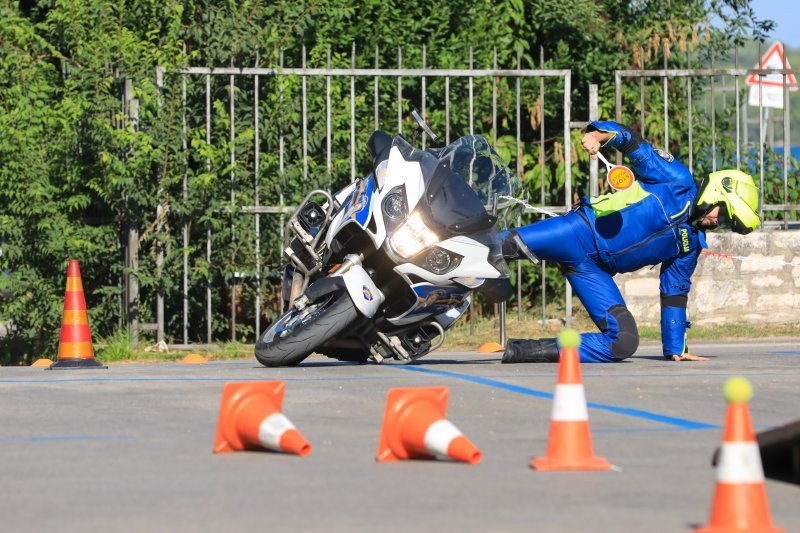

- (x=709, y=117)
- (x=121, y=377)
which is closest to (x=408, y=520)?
(x=121, y=377)

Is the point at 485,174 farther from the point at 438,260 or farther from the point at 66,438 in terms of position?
the point at 66,438

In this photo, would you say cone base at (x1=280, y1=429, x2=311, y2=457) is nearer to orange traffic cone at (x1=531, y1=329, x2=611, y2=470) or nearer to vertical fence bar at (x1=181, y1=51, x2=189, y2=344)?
orange traffic cone at (x1=531, y1=329, x2=611, y2=470)

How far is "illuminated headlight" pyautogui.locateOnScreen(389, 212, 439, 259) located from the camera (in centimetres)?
973

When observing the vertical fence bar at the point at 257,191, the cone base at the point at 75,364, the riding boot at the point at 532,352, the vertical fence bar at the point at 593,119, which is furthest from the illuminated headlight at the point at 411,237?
the vertical fence bar at the point at 593,119

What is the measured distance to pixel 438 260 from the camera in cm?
988

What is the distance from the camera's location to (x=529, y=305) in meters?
15.8

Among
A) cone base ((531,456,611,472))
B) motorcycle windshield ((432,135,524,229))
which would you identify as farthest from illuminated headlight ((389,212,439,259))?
cone base ((531,456,611,472))

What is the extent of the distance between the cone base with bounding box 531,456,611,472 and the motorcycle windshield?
4.70 m

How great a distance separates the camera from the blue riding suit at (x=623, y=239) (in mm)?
10414

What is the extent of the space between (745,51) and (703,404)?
935 centimetres

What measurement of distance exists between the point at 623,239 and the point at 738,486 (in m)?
6.24

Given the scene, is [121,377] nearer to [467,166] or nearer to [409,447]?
[467,166]

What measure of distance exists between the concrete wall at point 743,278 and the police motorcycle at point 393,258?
14.9ft

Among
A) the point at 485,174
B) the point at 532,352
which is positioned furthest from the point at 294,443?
the point at 485,174
